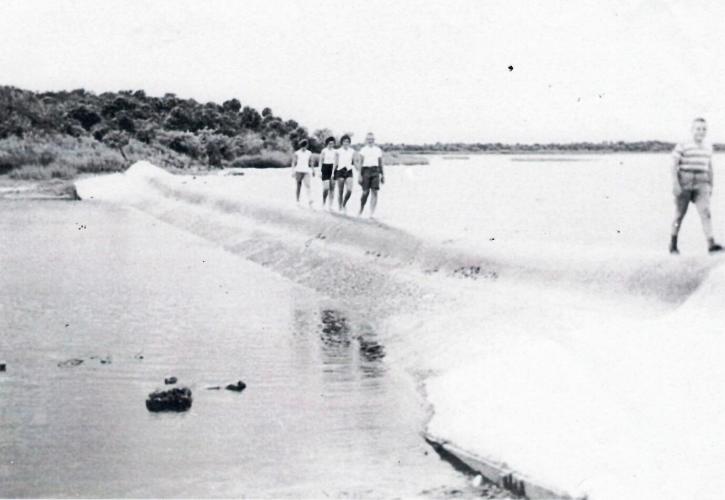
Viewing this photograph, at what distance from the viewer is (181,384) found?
13570mm

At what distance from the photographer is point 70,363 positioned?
48.3 feet

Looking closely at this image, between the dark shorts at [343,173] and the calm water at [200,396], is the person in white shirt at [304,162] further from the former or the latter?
the calm water at [200,396]

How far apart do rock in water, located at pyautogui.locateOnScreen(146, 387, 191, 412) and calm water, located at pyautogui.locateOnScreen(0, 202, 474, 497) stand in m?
0.18

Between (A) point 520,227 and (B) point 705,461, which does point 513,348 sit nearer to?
(B) point 705,461

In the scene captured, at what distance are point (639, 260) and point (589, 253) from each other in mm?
1628

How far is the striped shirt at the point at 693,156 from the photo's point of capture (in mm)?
14414

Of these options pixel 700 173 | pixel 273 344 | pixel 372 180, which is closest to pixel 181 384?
pixel 273 344

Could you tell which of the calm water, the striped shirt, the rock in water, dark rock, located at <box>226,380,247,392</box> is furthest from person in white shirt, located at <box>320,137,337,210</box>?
the rock in water

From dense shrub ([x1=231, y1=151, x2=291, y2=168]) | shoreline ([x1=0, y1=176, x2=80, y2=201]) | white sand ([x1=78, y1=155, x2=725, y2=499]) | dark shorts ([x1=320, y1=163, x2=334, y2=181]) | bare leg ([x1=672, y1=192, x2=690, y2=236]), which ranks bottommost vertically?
shoreline ([x1=0, y1=176, x2=80, y2=201])

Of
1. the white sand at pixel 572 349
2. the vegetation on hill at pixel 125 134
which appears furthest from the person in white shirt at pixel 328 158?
the vegetation on hill at pixel 125 134

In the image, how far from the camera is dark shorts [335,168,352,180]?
26345mm

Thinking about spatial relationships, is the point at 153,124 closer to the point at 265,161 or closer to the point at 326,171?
the point at 265,161

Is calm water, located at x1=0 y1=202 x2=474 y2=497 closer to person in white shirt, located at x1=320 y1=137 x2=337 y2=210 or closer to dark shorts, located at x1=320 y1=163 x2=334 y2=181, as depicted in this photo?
person in white shirt, located at x1=320 y1=137 x2=337 y2=210

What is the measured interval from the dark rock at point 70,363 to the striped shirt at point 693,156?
8.81 m
